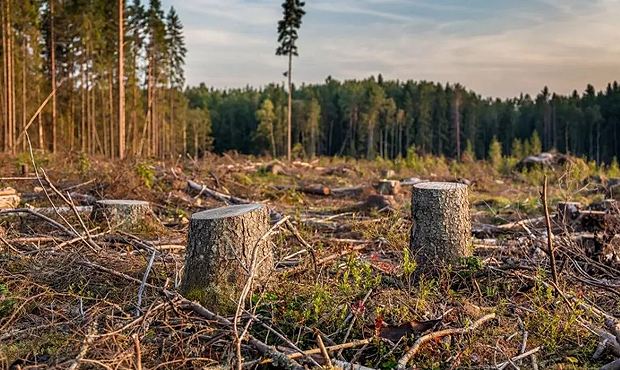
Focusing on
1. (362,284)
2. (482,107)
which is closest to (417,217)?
(362,284)

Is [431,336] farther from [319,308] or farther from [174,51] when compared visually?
[174,51]

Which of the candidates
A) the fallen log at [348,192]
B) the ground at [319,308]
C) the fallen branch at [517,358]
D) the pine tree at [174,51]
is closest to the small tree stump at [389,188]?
the fallen log at [348,192]

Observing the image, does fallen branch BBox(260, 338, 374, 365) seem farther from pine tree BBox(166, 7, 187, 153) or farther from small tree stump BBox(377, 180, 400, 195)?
pine tree BBox(166, 7, 187, 153)

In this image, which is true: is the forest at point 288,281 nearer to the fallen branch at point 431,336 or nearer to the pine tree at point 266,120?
the fallen branch at point 431,336

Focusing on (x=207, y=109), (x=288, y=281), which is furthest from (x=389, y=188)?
(x=207, y=109)

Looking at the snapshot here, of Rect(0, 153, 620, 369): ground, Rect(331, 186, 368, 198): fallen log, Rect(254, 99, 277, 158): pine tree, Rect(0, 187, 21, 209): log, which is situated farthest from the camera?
Rect(254, 99, 277, 158): pine tree

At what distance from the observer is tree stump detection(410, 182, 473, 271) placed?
210 inches

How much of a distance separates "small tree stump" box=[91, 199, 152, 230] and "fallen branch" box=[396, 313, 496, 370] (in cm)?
530

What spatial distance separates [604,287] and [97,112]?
1673 inches

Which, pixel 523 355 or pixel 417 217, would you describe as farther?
pixel 417 217

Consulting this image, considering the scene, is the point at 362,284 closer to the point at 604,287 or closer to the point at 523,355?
the point at 523,355

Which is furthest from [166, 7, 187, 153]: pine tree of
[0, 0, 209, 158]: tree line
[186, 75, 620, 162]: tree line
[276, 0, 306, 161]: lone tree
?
[186, 75, 620, 162]: tree line

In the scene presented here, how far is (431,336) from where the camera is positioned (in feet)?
12.7

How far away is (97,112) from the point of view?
141ft
